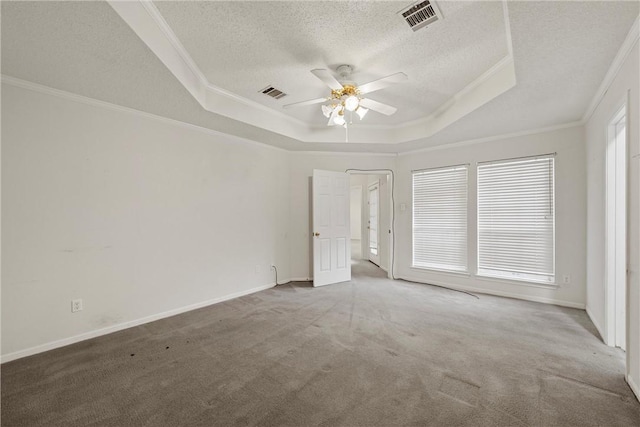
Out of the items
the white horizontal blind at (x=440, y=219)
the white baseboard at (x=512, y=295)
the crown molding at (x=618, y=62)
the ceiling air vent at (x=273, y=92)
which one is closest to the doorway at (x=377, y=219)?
the white horizontal blind at (x=440, y=219)

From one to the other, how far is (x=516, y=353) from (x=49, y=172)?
4.77 metres

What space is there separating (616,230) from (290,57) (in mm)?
3577

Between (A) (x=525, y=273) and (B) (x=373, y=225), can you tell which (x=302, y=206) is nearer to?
(B) (x=373, y=225)

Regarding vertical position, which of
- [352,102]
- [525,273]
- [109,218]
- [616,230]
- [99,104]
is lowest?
[525,273]

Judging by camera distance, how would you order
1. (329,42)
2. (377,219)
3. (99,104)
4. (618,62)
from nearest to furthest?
(618,62) → (329,42) → (99,104) → (377,219)

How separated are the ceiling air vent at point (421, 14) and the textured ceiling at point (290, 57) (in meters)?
0.07

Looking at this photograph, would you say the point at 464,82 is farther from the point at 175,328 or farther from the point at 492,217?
the point at 175,328

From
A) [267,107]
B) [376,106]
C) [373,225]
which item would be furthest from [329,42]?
[373,225]

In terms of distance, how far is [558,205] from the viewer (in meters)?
3.89

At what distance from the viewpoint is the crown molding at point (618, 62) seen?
1.90m

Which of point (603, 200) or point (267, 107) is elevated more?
point (267, 107)

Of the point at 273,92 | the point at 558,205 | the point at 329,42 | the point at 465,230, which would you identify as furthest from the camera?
the point at 465,230

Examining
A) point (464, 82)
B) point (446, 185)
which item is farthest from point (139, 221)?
point (446, 185)

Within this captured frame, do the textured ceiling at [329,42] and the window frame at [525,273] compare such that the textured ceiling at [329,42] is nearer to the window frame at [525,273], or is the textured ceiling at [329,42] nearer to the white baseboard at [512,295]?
the window frame at [525,273]
